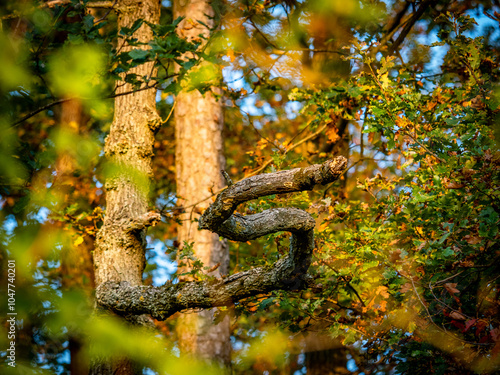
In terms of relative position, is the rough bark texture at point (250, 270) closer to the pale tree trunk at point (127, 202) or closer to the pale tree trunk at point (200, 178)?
the pale tree trunk at point (127, 202)

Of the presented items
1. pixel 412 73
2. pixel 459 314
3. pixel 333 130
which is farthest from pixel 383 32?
pixel 459 314

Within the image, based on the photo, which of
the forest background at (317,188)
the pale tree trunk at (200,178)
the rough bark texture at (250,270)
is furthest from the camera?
the pale tree trunk at (200,178)

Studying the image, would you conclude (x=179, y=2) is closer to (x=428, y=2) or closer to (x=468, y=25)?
(x=428, y=2)

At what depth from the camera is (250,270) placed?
2.67 metres

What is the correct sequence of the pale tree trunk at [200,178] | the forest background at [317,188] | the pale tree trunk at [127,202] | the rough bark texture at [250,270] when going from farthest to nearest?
the pale tree trunk at [200,178]
the pale tree trunk at [127,202]
the rough bark texture at [250,270]
the forest background at [317,188]

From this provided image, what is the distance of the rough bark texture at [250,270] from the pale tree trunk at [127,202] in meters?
0.25

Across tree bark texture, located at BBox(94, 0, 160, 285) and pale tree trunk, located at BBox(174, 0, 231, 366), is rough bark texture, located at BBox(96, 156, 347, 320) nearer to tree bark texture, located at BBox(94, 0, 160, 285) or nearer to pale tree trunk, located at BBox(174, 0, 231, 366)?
tree bark texture, located at BBox(94, 0, 160, 285)

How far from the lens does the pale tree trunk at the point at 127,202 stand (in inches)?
131

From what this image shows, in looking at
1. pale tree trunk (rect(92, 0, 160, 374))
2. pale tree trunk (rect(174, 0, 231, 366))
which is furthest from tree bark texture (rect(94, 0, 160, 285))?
pale tree trunk (rect(174, 0, 231, 366))

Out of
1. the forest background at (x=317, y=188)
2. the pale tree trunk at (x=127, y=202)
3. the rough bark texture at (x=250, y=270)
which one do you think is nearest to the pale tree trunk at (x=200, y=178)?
the forest background at (x=317, y=188)

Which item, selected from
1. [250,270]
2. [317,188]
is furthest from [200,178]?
[250,270]

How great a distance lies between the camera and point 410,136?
2.88 m

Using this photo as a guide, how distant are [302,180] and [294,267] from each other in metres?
0.72

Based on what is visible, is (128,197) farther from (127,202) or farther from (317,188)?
(317,188)
